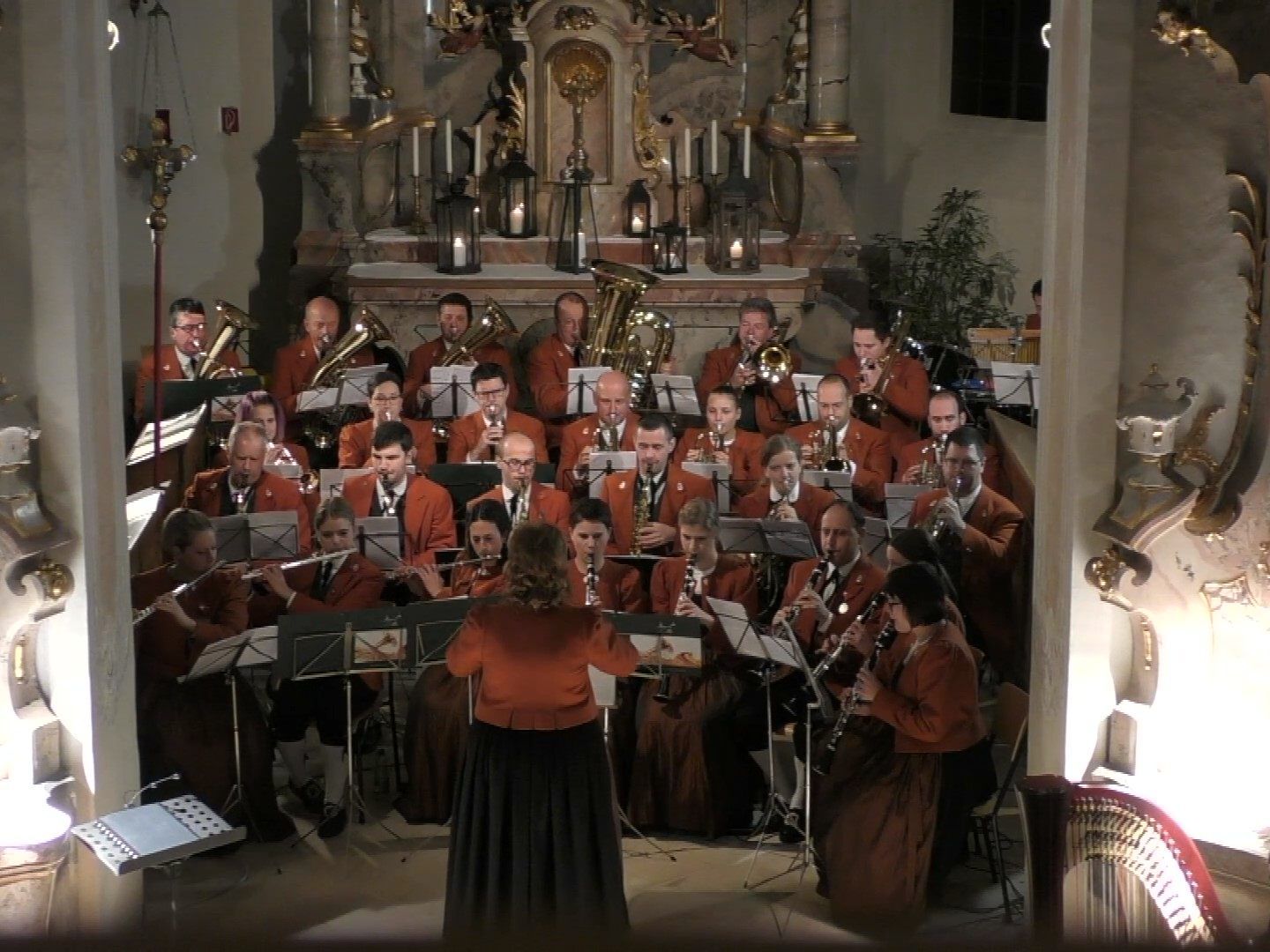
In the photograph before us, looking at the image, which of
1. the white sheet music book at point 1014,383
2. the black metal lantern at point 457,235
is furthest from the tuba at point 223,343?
the white sheet music book at point 1014,383

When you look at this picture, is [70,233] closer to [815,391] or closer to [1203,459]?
[1203,459]

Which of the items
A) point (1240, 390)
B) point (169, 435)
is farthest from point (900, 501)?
point (169, 435)

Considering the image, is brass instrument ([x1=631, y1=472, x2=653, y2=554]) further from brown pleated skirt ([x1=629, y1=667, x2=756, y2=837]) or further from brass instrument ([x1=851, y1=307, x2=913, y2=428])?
brass instrument ([x1=851, y1=307, x2=913, y2=428])

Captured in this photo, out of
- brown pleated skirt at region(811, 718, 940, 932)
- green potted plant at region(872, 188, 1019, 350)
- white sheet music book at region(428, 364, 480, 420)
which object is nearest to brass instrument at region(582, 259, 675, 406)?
white sheet music book at region(428, 364, 480, 420)

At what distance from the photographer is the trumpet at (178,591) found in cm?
638

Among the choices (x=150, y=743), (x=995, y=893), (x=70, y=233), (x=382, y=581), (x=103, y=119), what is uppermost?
(x=103, y=119)

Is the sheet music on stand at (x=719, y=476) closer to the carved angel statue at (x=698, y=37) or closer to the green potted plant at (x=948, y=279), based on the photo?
the green potted plant at (x=948, y=279)

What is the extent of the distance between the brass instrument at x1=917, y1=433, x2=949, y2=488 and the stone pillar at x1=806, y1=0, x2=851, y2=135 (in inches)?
165

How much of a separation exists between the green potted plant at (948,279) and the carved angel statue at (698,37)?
5.71 ft

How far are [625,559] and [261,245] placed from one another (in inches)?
239

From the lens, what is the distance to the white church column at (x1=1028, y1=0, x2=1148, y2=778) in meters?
5.16

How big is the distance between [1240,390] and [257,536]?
381cm

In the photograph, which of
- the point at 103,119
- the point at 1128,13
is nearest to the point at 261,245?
the point at 103,119

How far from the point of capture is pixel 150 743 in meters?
6.54
